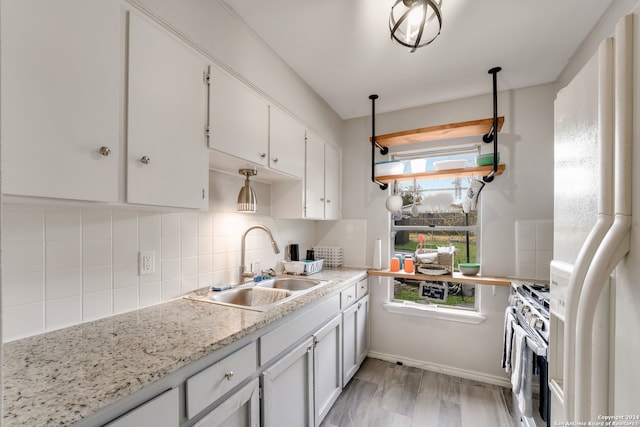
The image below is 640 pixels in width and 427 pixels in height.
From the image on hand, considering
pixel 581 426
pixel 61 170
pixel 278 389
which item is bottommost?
pixel 278 389

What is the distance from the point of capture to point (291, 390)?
155 cm

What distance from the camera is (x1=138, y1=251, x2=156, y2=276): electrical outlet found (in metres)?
1.44

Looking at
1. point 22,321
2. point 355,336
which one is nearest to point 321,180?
point 355,336

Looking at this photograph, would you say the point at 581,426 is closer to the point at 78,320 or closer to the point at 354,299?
the point at 78,320

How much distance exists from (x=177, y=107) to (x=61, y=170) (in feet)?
1.75

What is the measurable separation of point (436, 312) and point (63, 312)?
8.35 ft

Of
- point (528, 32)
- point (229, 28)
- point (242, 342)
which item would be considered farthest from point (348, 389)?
point (528, 32)

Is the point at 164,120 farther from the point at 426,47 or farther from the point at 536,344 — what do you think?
the point at 536,344

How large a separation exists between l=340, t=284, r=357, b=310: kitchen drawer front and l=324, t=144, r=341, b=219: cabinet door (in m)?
0.69

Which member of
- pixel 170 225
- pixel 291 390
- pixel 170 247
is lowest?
pixel 291 390

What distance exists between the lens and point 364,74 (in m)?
2.26

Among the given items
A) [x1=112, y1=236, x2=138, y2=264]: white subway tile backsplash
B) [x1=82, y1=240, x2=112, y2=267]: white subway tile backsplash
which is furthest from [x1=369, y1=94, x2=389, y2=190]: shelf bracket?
[x1=82, y1=240, x2=112, y2=267]: white subway tile backsplash

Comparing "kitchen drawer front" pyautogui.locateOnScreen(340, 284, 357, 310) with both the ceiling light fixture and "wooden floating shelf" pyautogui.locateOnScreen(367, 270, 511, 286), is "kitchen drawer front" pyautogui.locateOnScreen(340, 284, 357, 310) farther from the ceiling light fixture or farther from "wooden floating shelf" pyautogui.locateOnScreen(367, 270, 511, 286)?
the ceiling light fixture

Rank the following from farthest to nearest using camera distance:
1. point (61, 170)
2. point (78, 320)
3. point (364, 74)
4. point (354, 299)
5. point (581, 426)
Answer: point (354, 299) < point (364, 74) < point (78, 320) < point (61, 170) < point (581, 426)
